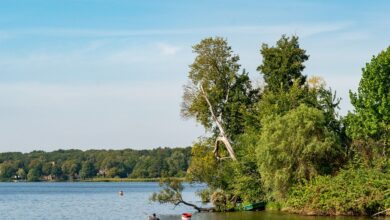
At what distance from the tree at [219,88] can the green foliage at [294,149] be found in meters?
9.76

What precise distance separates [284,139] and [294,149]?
3.47 feet

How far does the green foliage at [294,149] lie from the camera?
50.4 meters

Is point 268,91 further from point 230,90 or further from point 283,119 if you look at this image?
point 283,119

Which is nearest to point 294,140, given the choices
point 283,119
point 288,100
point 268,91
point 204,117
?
point 283,119

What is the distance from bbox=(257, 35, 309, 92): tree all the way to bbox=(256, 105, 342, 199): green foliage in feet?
24.0

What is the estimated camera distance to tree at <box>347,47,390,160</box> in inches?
2077

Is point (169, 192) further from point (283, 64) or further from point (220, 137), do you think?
point (283, 64)

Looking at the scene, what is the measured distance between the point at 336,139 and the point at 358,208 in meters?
7.50

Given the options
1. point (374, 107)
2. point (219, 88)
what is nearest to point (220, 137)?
point (219, 88)

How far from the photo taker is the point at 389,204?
150 ft

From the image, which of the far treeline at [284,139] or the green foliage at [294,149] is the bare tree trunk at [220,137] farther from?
the green foliage at [294,149]

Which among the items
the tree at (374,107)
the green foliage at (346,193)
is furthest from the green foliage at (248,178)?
the tree at (374,107)

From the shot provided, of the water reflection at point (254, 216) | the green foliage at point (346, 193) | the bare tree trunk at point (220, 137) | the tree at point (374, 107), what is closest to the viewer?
the green foliage at point (346, 193)

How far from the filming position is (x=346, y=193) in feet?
155
